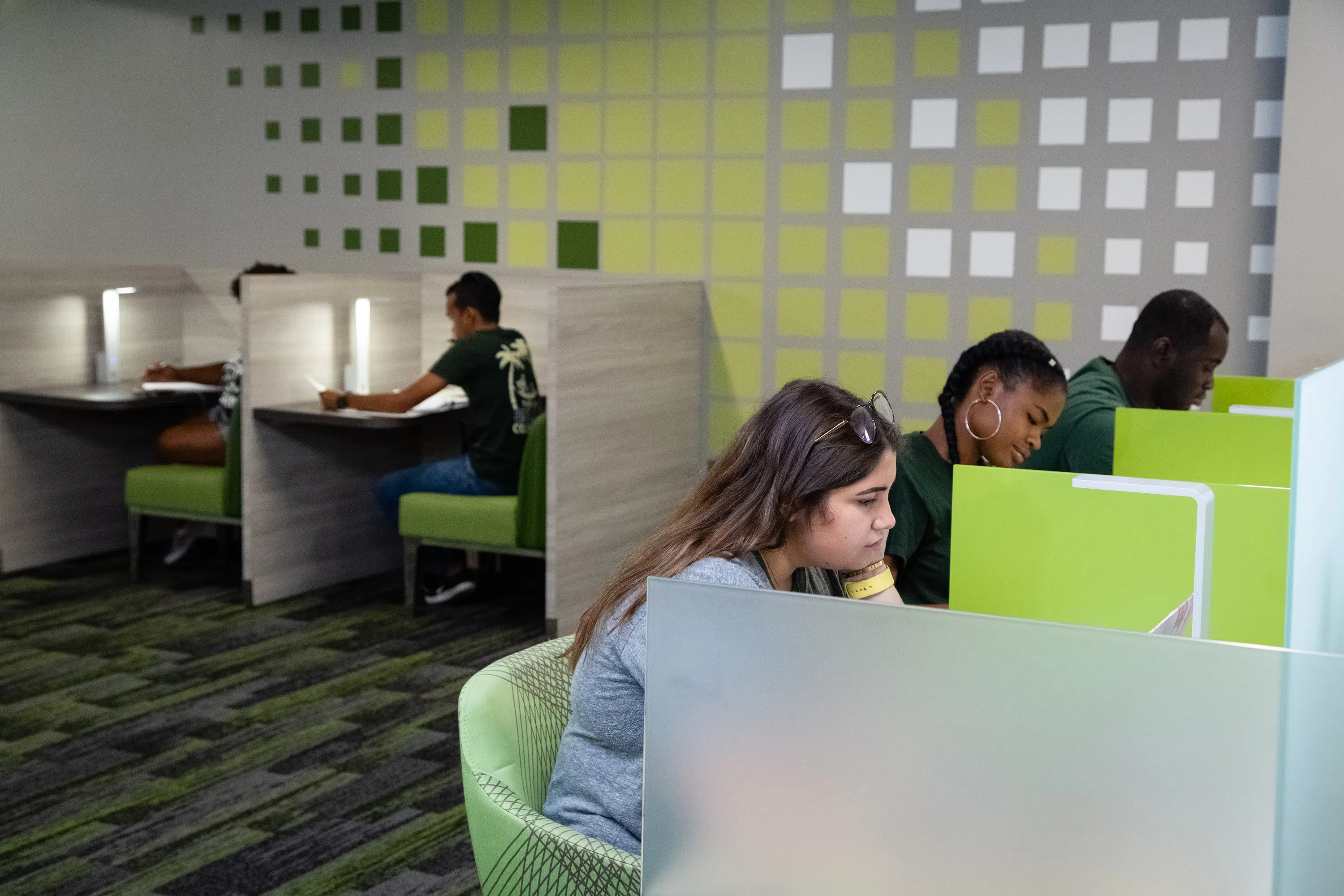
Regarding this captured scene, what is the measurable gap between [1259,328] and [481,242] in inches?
111

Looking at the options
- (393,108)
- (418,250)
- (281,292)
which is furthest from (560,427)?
(393,108)

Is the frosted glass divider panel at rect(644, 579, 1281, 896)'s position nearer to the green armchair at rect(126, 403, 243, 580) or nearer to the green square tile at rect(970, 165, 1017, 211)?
the green square tile at rect(970, 165, 1017, 211)

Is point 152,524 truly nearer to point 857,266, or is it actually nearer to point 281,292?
point 281,292

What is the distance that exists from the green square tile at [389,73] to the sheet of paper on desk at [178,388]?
54.8 inches

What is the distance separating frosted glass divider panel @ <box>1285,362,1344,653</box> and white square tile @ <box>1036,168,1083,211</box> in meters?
3.02

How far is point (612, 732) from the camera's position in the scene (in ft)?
4.66

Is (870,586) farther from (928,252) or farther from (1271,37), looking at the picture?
(1271,37)

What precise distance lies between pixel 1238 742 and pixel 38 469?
5025 millimetres

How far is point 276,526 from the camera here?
15.1ft

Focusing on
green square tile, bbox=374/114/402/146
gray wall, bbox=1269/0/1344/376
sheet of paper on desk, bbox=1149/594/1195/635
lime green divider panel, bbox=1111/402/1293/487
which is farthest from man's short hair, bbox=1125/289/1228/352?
green square tile, bbox=374/114/402/146

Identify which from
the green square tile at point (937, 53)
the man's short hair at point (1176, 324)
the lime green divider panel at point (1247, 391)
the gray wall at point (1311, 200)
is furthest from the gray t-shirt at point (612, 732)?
the green square tile at point (937, 53)

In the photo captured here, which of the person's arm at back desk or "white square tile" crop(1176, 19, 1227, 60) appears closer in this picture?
"white square tile" crop(1176, 19, 1227, 60)

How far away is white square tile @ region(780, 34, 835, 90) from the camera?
181 inches

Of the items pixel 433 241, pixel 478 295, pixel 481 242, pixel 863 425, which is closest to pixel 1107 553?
pixel 863 425
